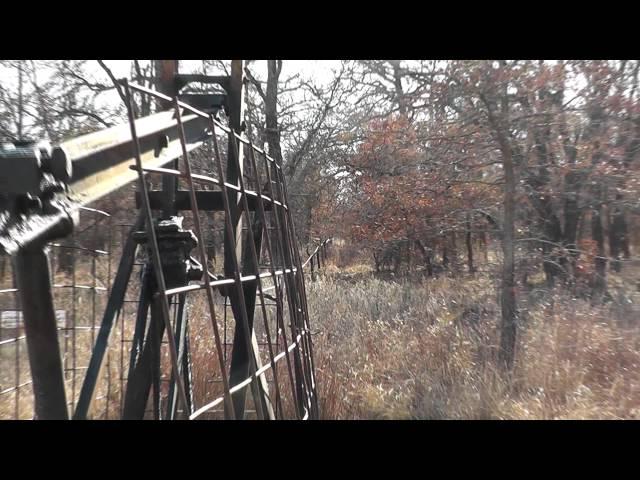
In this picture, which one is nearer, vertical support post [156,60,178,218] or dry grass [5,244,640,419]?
vertical support post [156,60,178,218]

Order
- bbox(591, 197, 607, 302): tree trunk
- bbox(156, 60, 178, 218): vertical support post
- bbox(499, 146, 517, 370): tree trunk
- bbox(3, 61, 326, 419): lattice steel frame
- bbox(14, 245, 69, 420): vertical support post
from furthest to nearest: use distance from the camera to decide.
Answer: bbox(591, 197, 607, 302): tree trunk → bbox(499, 146, 517, 370): tree trunk → bbox(156, 60, 178, 218): vertical support post → bbox(3, 61, 326, 419): lattice steel frame → bbox(14, 245, 69, 420): vertical support post

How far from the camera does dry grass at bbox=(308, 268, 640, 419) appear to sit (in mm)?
5742

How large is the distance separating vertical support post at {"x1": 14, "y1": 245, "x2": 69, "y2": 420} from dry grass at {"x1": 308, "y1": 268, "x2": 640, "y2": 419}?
4.09 meters

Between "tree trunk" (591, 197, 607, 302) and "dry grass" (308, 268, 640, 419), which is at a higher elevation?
"tree trunk" (591, 197, 607, 302)

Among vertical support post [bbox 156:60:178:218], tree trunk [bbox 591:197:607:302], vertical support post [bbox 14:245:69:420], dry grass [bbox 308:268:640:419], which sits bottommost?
dry grass [bbox 308:268:640:419]

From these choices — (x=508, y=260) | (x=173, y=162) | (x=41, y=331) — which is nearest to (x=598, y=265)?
(x=508, y=260)

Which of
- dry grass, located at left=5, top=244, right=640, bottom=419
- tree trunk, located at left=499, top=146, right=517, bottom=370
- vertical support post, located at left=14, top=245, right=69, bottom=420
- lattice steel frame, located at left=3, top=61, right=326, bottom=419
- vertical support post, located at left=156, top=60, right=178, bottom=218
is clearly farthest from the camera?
tree trunk, located at left=499, top=146, right=517, bottom=370

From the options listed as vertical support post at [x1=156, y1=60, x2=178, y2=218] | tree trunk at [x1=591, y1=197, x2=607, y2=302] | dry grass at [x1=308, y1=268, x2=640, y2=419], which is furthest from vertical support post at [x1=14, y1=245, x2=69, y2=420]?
tree trunk at [x1=591, y1=197, x2=607, y2=302]

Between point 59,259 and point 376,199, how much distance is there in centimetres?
541

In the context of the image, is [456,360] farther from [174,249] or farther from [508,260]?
[174,249]

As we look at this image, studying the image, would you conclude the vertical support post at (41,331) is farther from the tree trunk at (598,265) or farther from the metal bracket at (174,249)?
the tree trunk at (598,265)

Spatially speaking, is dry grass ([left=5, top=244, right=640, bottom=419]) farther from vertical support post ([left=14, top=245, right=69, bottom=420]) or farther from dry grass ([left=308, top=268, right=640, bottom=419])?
vertical support post ([left=14, top=245, right=69, bottom=420])

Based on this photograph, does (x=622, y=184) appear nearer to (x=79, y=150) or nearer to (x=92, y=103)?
(x=79, y=150)

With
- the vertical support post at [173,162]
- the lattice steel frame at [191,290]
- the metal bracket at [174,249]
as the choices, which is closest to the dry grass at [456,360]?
the lattice steel frame at [191,290]
